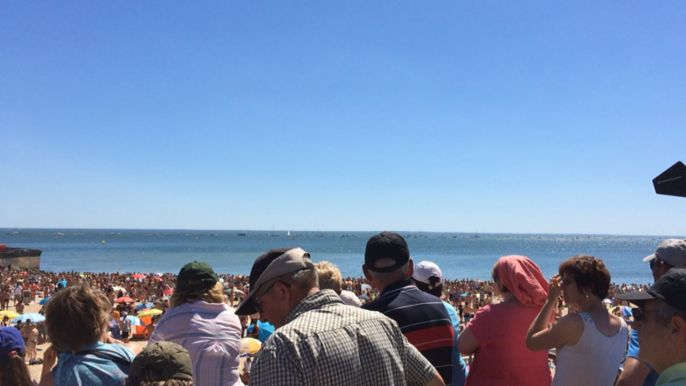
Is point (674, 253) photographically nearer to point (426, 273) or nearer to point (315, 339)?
point (426, 273)

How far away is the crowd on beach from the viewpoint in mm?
1461

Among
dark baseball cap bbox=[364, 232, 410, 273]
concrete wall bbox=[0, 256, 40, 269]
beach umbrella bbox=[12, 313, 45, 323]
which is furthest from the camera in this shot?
concrete wall bbox=[0, 256, 40, 269]

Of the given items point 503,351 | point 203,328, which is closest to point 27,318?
point 203,328

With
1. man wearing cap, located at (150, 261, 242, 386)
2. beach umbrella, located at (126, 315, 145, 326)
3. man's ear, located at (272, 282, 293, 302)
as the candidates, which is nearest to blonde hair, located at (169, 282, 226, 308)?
man wearing cap, located at (150, 261, 242, 386)

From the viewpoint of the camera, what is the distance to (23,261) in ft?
140

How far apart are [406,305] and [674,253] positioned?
1750 mm

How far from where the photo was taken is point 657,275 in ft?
9.46

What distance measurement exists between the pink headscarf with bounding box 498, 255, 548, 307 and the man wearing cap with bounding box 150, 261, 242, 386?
5.17 ft

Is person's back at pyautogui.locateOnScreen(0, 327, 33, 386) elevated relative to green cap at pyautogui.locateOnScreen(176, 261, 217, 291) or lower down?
lower down

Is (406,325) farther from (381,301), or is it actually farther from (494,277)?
(494,277)

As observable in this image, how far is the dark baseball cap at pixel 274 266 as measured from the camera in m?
1.65

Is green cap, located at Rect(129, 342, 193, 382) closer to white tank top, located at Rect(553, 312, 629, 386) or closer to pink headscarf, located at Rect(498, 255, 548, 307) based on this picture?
pink headscarf, located at Rect(498, 255, 548, 307)

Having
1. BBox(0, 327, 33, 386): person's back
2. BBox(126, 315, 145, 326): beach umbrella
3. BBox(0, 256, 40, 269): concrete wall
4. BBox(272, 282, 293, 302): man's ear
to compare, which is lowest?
BBox(0, 256, 40, 269): concrete wall

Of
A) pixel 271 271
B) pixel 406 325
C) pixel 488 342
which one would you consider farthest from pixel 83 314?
pixel 488 342
